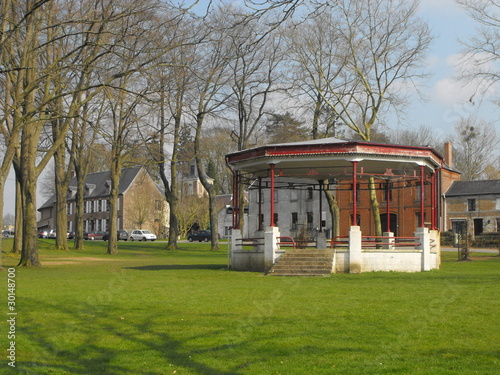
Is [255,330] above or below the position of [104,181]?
below

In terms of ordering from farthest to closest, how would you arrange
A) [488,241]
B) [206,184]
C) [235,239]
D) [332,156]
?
[488,241]
[206,184]
[235,239]
[332,156]

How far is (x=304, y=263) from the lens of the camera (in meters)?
22.7

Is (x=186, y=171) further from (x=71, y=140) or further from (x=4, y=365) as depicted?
(x=4, y=365)

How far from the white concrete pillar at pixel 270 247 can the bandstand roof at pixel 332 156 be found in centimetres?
272

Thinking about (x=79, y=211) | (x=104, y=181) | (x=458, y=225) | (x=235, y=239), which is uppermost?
(x=104, y=181)

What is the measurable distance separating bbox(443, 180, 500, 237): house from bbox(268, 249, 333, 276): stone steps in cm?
4385

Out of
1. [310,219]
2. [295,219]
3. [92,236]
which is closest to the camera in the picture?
[310,219]

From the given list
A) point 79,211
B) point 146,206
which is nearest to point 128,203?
point 146,206

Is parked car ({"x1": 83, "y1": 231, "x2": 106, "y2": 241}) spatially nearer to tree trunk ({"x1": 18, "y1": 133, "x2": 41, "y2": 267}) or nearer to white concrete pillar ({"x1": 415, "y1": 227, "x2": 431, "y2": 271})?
tree trunk ({"x1": 18, "y1": 133, "x2": 41, "y2": 267})

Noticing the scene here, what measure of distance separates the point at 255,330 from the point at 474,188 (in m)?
58.3

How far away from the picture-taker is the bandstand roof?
2359cm

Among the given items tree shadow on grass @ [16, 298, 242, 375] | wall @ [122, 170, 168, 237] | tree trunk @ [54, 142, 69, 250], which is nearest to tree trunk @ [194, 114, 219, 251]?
tree trunk @ [54, 142, 69, 250]

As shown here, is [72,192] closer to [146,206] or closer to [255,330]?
[146,206]

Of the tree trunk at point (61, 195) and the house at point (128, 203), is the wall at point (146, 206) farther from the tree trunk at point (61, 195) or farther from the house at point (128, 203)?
the tree trunk at point (61, 195)
